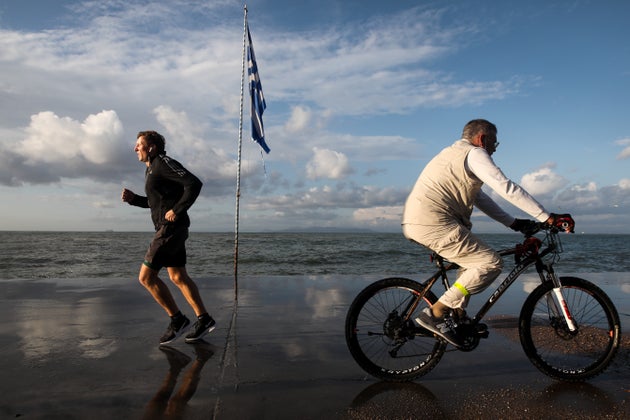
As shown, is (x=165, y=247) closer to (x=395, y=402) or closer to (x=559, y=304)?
(x=395, y=402)

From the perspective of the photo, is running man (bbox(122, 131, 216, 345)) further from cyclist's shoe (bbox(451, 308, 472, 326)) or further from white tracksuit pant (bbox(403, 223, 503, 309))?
cyclist's shoe (bbox(451, 308, 472, 326))

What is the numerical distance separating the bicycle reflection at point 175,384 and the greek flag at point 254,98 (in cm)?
560

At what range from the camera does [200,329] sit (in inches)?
168

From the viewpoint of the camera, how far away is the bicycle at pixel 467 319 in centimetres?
327

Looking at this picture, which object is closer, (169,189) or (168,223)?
(168,223)

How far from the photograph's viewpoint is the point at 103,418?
2.50 meters

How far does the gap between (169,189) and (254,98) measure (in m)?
5.24

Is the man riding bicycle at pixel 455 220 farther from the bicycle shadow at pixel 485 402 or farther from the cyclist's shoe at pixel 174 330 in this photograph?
the cyclist's shoe at pixel 174 330

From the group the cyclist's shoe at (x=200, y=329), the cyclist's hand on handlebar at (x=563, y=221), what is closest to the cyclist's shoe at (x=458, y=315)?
the cyclist's hand on handlebar at (x=563, y=221)

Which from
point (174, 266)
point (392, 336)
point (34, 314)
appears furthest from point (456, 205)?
point (34, 314)

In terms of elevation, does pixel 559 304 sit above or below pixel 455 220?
below

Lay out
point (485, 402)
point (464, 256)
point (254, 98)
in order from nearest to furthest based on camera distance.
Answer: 1. point (485, 402)
2. point (464, 256)
3. point (254, 98)

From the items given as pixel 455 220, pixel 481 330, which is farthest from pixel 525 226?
pixel 481 330

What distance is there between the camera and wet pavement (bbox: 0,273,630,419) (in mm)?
2664
